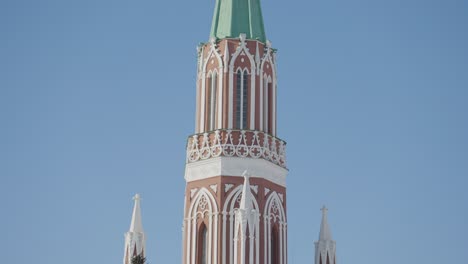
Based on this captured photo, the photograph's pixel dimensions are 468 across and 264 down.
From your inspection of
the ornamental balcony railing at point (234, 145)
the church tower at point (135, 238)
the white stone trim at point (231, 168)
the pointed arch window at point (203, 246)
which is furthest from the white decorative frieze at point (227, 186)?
the church tower at point (135, 238)

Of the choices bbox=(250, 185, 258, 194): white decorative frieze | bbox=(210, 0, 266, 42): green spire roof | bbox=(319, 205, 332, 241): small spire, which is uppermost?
bbox=(210, 0, 266, 42): green spire roof

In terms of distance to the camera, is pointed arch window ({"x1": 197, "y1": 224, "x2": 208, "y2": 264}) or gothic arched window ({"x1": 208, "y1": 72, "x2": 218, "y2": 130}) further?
gothic arched window ({"x1": 208, "y1": 72, "x2": 218, "y2": 130})

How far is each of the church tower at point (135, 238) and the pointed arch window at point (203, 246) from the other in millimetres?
3626

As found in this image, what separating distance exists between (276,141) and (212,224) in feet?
23.9

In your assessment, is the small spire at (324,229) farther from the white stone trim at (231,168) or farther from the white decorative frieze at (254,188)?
the white decorative frieze at (254,188)

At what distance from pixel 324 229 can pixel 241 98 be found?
10.2 metres

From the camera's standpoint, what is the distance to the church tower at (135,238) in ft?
209

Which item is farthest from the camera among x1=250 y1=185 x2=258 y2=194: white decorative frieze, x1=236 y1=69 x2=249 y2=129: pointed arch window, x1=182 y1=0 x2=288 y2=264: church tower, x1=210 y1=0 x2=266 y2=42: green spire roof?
x1=210 y1=0 x2=266 y2=42: green spire roof

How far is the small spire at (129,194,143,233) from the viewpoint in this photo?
212 ft

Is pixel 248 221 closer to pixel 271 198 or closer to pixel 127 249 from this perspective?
pixel 271 198

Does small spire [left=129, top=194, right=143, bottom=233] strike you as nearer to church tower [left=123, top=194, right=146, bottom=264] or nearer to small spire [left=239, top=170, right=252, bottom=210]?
church tower [left=123, top=194, right=146, bottom=264]

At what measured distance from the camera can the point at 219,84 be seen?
2594 inches

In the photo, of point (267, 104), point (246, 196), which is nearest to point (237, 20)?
point (267, 104)

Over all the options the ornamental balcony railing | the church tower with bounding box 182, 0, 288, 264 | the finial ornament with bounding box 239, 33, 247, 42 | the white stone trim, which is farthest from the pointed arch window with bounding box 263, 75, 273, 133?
the finial ornament with bounding box 239, 33, 247, 42
